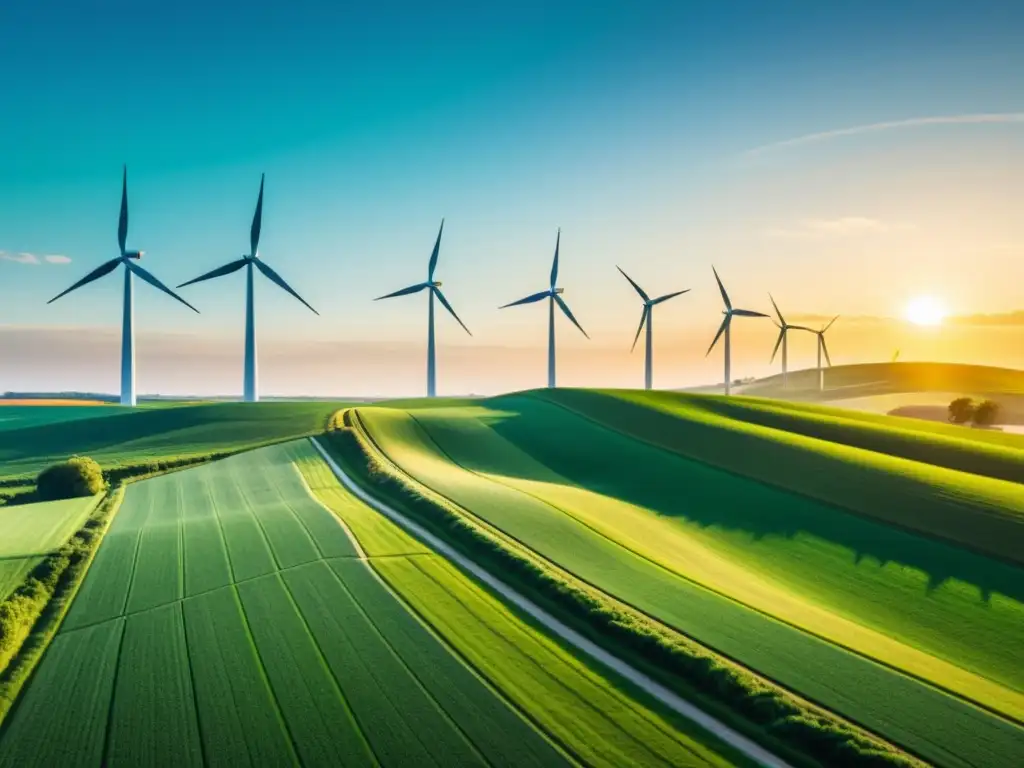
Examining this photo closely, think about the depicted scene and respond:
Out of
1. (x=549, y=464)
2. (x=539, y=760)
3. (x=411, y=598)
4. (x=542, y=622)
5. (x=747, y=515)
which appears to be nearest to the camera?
(x=539, y=760)

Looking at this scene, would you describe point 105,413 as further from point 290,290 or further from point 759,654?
point 759,654

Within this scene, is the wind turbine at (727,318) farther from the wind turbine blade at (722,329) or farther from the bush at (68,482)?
the bush at (68,482)

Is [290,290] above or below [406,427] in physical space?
above

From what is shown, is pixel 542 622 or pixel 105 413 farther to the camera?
pixel 105 413

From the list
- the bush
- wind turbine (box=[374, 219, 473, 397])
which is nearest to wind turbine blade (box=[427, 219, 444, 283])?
wind turbine (box=[374, 219, 473, 397])

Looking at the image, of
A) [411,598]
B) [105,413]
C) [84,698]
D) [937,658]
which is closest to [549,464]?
[411,598]

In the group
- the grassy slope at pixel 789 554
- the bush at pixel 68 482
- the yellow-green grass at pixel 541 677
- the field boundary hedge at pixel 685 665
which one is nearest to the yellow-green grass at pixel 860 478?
the grassy slope at pixel 789 554

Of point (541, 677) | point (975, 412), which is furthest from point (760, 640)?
point (975, 412)

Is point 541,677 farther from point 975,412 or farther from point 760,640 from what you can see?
point 975,412
